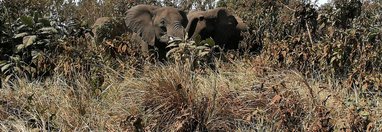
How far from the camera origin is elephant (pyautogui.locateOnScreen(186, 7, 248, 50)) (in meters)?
14.8

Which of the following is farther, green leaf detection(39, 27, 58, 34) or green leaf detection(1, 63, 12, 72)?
green leaf detection(39, 27, 58, 34)

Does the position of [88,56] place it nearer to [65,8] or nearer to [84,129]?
[84,129]

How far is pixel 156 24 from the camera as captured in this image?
13.2 metres

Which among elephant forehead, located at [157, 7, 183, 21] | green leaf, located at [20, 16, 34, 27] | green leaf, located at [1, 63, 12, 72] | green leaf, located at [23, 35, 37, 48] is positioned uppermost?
green leaf, located at [20, 16, 34, 27]

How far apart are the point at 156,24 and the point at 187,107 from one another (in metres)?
7.74

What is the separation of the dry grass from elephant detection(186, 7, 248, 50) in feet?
26.9

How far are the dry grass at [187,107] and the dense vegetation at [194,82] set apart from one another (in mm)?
11

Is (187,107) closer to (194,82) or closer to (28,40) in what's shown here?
(194,82)

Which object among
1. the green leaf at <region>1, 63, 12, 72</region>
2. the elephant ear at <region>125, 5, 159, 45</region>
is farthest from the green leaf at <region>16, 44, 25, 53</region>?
the elephant ear at <region>125, 5, 159, 45</region>

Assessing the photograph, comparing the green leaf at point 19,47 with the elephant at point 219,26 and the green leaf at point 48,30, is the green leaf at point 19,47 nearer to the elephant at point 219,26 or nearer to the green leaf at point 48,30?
the green leaf at point 48,30

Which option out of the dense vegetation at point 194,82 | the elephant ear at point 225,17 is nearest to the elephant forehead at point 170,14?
the elephant ear at point 225,17

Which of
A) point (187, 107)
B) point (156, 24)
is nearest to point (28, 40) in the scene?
point (187, 107)

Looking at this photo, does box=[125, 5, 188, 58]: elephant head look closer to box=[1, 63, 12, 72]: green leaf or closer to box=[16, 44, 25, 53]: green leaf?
box=[16, 44, 25, 53]: green leaf

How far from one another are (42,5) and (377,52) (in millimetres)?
15705
